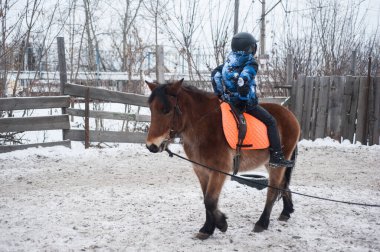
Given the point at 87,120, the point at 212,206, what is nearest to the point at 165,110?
the point at 212,206

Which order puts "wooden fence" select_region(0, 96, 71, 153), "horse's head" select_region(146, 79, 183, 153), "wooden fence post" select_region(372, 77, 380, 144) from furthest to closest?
"wooden fence post" select_region(372, 77, 380, 144) → "wooden fence" select_region(0, 96, 71, 153) → "horse's head" select_region(146, 79, 183, 153)

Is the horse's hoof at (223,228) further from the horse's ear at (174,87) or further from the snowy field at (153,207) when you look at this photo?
the horse's ear at (174,87)

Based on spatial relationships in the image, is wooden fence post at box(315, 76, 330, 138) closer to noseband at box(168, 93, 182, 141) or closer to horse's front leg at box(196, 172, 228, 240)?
horse's front leg at box(196, 172, 228, 240)

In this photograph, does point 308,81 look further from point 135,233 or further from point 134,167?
point 135,233

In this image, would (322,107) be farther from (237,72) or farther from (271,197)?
(237,72)

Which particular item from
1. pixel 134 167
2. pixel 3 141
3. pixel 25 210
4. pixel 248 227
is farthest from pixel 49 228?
pixel 3 141

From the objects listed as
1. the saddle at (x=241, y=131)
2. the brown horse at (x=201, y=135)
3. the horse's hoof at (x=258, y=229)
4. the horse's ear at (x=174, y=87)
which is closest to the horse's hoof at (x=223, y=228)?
the brown horse at (x=201, y=135)

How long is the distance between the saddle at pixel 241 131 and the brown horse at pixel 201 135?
→ 0.09 metres

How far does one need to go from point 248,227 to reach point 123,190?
7.77 ft

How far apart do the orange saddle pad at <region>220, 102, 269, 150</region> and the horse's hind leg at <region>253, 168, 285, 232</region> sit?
20.0 inches

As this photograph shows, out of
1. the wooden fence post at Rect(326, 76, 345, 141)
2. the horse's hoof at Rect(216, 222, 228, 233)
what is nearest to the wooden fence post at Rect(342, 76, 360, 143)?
the wooden fence post at Rect(326, 76, 345, 141)

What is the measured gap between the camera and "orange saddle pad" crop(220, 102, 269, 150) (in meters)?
4.02

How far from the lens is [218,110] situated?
13.8ft

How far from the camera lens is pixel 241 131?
4027 millimetres
